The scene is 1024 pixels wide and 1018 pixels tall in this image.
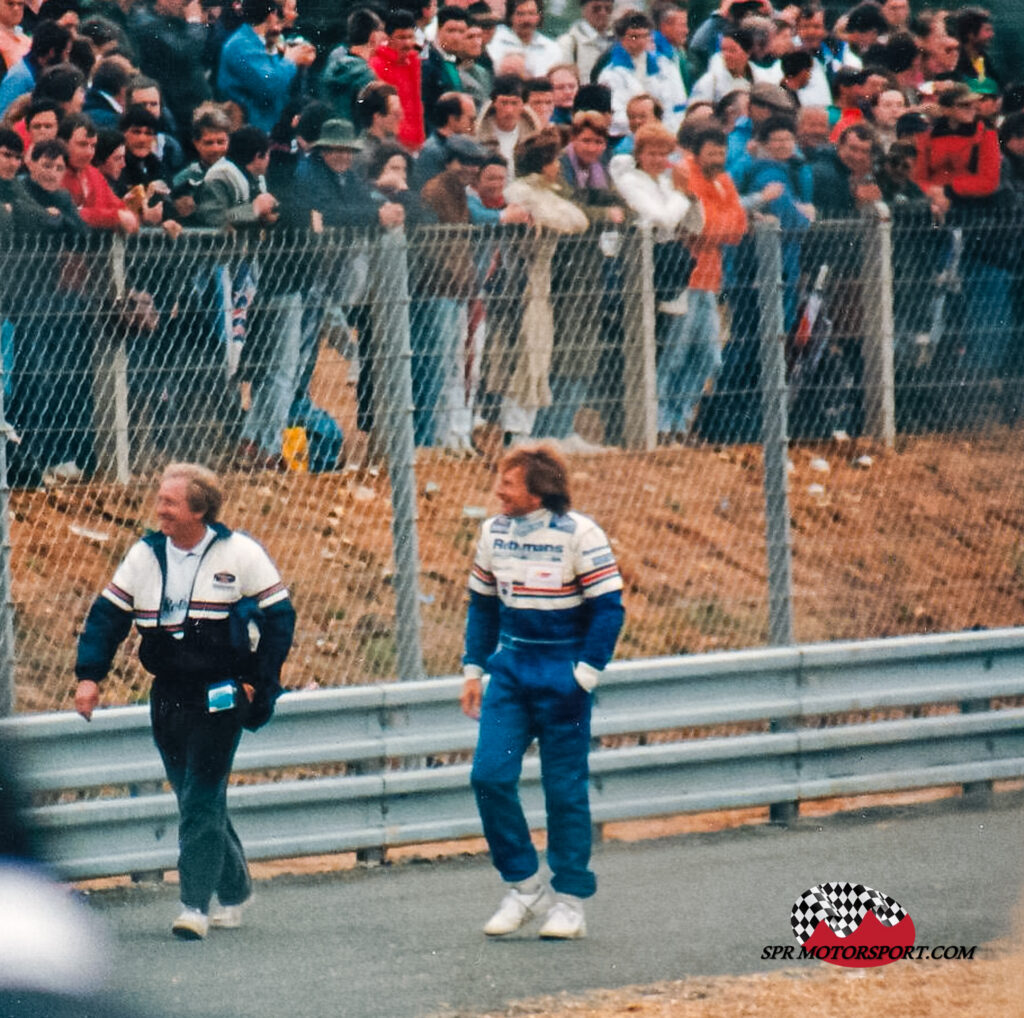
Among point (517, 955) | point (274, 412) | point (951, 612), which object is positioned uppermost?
point (274, 412)

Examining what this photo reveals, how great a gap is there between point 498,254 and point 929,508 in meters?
3.06

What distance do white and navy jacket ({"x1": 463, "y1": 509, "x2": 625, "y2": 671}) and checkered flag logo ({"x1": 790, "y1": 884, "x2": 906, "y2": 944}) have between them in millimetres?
1170

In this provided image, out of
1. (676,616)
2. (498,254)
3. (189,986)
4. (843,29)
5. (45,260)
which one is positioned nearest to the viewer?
(189,986)

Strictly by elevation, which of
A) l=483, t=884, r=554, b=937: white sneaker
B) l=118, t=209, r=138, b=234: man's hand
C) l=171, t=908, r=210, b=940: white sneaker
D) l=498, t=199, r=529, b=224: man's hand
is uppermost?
l=118, t=209, r=138, b=234: man's hand

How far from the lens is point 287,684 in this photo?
963 centimetres

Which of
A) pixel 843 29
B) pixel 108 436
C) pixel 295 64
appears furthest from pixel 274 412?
pixel 843 29

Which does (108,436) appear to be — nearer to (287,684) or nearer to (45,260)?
(45,260)

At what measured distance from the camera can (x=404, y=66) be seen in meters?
11.9

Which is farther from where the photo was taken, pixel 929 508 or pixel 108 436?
pixel 929 508

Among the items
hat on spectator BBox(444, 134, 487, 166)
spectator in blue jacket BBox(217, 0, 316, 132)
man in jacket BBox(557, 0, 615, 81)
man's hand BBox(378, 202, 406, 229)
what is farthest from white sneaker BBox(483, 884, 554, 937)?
man in jacket BBox(557, 0, 615, 81)

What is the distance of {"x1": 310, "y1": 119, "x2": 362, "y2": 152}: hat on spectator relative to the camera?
1072cm

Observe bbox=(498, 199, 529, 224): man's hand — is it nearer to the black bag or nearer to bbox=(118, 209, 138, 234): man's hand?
bbox=(118, 209, 138, 234): man's hand

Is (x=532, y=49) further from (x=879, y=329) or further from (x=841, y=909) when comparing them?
(x=841, y=909)
